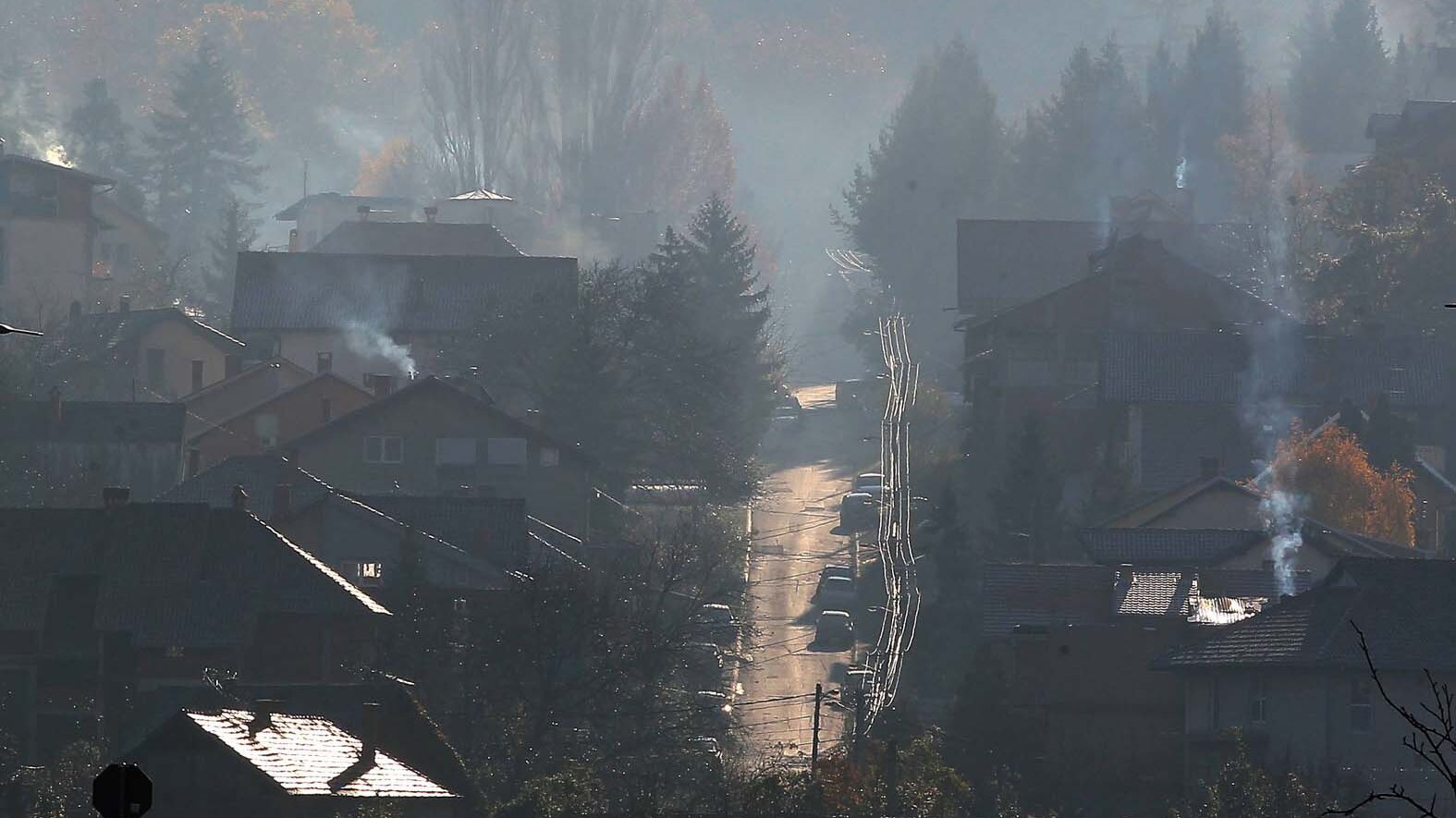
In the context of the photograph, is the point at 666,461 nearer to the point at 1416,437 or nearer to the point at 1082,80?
the point at 1416,437

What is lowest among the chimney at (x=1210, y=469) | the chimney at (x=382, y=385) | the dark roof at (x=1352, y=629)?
the dark roof at (x=1352, y=629)

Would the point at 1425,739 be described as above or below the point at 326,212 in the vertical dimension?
below

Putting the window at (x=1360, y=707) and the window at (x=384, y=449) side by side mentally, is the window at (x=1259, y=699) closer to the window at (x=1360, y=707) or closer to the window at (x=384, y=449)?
the window at (x=1360, y=707)

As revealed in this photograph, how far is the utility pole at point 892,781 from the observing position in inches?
1233

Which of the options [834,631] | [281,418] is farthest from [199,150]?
[834,631]

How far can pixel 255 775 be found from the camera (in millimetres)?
27219

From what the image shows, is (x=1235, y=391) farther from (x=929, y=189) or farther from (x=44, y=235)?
(x=929, y=189)

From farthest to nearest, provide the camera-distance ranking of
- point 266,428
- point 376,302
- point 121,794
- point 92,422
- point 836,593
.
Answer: point 376,302 → point 266,428 → point 92,422 → point 836,593 → point 121,794

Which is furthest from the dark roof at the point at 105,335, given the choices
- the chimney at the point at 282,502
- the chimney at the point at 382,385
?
the chimney at the point at 282,502

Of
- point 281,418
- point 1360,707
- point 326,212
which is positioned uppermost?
point 326,212

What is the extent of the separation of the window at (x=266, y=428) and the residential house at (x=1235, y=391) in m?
15.7

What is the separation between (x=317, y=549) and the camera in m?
42.5

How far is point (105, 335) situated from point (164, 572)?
82.5 feet

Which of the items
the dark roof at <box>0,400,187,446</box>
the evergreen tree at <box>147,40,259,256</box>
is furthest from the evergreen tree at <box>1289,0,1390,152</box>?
the dark roof at <box>0,400,187,446</box>
